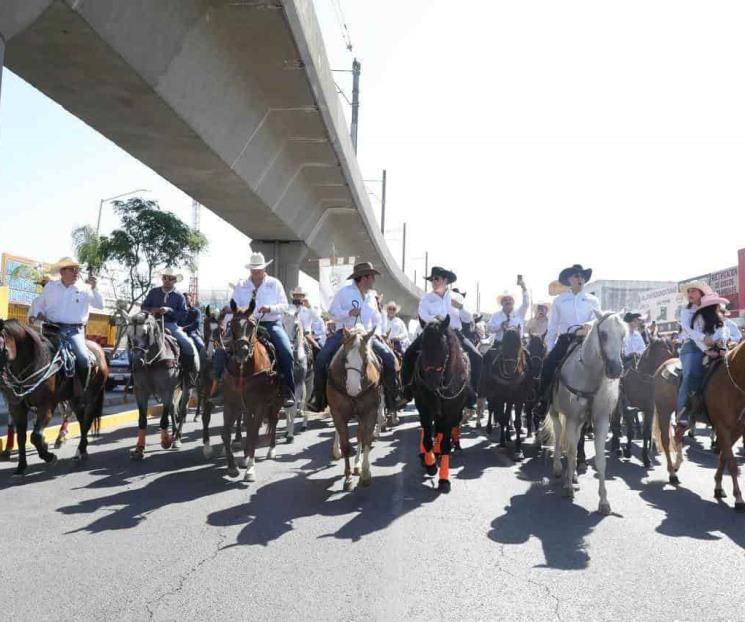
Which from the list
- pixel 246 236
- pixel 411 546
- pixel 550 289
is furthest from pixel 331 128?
pixel 411 546

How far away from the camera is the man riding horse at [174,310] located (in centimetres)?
1170

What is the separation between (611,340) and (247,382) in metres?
4.50

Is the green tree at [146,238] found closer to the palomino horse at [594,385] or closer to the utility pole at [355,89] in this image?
the utility pole at [355,89]

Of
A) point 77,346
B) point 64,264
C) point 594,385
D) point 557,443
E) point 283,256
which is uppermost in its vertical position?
point 283,256

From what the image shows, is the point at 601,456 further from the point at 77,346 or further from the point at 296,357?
the point at 77,346

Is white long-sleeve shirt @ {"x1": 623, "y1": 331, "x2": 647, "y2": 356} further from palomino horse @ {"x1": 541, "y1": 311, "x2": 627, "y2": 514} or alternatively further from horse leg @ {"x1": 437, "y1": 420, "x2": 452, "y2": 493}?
horse leg @ {"x1": 437, "y1": 420, "x2": 452, "y2": 493}

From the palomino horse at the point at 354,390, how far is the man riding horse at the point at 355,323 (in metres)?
0.32

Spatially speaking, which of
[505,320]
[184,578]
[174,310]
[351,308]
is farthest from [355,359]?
[505,320]

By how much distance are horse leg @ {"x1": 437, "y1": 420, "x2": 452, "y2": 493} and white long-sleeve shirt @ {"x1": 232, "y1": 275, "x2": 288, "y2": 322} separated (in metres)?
2.85

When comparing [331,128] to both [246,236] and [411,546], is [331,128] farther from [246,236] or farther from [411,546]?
[411,546]

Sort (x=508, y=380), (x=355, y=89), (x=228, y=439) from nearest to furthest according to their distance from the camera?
(x=228, y=439) < (x=508, y=380) < (x=355, y=89)

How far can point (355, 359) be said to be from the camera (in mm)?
8297

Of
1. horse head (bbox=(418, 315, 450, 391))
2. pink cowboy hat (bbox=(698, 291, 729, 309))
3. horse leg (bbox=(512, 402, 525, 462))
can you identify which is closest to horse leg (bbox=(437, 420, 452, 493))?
horse head (bbox=(418, 315, 450, 391))

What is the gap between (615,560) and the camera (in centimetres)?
564
